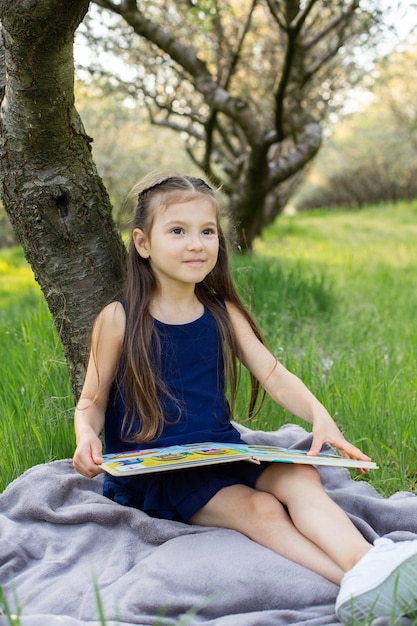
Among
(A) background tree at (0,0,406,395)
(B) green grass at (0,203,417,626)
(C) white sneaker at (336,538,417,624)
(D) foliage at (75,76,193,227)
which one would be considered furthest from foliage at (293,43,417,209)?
(C) white sneaker at (336,538,417,624)

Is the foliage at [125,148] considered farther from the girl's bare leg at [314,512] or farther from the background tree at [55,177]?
the girl's bare leg at [314,512]

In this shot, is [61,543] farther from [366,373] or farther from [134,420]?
[366,373]

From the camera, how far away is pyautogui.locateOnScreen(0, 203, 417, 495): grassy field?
2885 millimetres

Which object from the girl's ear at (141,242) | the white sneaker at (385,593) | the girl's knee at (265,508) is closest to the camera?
the white sneaker at (385,593)

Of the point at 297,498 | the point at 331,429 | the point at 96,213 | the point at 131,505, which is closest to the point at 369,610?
the point at 297,498

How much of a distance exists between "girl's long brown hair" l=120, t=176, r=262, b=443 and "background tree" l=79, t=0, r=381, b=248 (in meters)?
1.93

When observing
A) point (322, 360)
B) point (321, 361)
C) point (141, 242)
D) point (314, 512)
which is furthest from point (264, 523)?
point (322, 360)

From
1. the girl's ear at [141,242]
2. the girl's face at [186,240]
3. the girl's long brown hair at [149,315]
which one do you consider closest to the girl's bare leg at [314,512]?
the girl's long brown hair at [149,315]

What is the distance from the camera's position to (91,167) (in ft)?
9.37

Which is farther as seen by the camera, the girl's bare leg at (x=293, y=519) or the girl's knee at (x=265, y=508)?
the girl's knee at (x=265, y=508)

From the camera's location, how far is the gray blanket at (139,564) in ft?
6.15

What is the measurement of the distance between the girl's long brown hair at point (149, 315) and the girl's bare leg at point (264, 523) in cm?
31

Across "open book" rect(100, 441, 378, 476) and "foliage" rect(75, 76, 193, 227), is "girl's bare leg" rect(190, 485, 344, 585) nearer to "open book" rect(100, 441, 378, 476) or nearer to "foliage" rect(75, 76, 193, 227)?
"open book" rect(100, 441, 378, 476)

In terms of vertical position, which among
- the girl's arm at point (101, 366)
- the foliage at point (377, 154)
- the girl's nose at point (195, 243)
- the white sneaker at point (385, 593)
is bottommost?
the white sneaker at point (385, 593)
